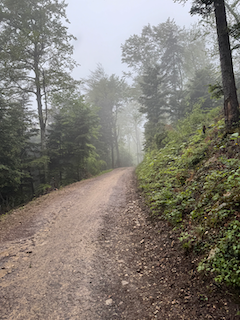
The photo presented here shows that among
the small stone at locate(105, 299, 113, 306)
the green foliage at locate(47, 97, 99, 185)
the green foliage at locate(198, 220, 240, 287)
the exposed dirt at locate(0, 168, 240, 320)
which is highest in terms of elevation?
the green foliage at locate(47, 97, 99, 185)

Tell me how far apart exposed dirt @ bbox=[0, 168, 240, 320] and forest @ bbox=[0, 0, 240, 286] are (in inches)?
15.7

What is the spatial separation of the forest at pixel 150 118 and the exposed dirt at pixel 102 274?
15.7 inches

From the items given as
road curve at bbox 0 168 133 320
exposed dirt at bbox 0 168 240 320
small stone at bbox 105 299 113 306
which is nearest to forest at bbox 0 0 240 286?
exposed dirt at bbox 0 168 240 320

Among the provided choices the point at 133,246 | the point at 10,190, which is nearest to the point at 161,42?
the point at 10,190

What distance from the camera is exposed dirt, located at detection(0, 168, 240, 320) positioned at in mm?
2686

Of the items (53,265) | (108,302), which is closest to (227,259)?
(108,302)

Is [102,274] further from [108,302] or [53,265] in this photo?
[53,265]

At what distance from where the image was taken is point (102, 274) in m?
3.58

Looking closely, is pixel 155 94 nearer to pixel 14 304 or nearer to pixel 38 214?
pixel 38 214

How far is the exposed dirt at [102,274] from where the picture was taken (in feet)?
8.81

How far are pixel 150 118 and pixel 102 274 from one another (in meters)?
18.0

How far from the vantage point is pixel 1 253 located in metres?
4.37

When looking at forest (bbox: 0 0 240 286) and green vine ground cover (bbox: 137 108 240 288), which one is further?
forest (bbox: 0 0 240 286)

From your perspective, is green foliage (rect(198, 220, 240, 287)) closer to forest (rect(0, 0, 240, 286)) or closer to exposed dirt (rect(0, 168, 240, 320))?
forest (rect(0, 0, 240, 286))
